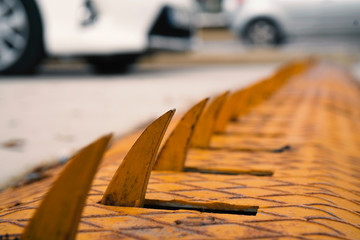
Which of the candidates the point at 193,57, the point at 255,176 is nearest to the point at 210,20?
the point at 193,57

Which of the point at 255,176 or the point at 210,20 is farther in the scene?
the point at 210,20

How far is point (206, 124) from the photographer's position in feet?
5.45

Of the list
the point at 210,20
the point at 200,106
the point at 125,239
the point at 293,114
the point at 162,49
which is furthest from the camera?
the point at 210,20

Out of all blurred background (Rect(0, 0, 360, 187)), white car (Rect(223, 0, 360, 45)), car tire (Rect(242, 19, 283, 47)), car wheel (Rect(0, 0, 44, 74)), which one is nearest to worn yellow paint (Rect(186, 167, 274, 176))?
blurred background (Rect(0, 0, 360, 187))

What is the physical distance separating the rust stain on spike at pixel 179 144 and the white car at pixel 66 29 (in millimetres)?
3656

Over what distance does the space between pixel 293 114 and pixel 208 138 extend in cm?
102

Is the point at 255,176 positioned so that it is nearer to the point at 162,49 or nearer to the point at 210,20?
the point at 162,49

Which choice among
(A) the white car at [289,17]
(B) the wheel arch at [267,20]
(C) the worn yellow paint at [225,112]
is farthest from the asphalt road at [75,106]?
(B) the wheel arch at [267,20]

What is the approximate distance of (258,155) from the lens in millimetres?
1660

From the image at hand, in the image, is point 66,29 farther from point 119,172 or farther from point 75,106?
point 119,172

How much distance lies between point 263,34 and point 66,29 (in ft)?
25.6

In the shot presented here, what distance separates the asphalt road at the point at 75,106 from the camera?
88.1 inches

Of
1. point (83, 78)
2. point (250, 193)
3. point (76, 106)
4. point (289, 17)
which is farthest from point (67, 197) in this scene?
point (289, 17)

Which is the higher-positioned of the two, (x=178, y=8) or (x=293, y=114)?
(x=178, y=8)
